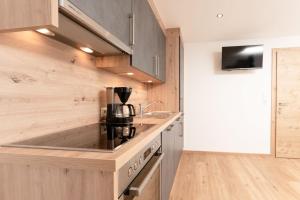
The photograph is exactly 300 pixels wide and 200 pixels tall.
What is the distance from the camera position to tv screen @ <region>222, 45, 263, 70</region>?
3.60 metres

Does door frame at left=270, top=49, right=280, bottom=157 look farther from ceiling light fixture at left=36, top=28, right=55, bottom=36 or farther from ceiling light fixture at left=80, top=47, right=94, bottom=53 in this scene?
ceiling light fixture at left=36, top=28, right=55, bottom=36

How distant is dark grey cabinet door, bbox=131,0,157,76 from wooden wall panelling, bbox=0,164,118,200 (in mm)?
1050

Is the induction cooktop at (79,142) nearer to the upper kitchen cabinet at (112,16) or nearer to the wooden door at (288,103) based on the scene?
the upper kitchen cabinet at (112,16)

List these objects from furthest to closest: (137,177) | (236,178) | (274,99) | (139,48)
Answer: (274,99) → (236,178) → (139,48) → (137,177)

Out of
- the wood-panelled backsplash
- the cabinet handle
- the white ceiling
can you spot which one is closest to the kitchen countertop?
the wood-panelled backsplash

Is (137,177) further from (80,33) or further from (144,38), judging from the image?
(144,38)

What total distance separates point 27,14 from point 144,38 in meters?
1.27

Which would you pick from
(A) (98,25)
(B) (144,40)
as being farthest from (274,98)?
(A) (98,25)

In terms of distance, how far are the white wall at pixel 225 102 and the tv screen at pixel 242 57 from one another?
21 centimetres

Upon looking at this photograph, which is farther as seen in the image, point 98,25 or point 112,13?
point 112,13

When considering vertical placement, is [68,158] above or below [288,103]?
below

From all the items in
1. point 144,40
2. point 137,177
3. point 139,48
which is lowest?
point 137,177

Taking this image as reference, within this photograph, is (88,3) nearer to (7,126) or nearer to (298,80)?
(7,126)

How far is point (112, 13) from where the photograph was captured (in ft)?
4.00
